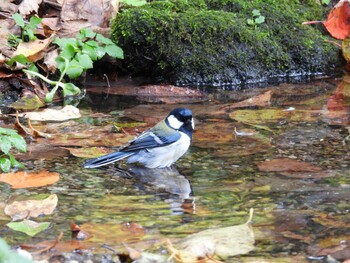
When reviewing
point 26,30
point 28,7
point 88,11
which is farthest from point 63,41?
point 88,11

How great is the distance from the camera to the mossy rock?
24.1ft

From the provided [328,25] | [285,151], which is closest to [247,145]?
[285,151]

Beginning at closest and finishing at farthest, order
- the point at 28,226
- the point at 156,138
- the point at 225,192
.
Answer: the point at 28,226 < the point at 225,192 < the point at 156,138

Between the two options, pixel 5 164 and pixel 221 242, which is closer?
pixel 221 242

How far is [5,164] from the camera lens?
14.4ft

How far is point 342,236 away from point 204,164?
1549 mm

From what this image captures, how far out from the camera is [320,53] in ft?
26.6

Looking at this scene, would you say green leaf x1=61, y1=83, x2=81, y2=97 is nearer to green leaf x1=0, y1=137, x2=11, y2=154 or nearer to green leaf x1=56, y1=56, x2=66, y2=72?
green leaf x1=56, y1=56, x2=66, y2=72

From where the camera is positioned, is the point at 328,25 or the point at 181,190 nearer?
the point at 181,190

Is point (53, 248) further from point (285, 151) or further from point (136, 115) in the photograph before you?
point (136, 115)

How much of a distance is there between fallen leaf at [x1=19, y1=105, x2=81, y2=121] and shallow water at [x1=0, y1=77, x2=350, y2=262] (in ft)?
3.11

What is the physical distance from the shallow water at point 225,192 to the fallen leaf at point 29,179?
0.24ft

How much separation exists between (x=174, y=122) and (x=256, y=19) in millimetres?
3071

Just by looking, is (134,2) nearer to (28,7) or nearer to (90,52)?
(28,7)
